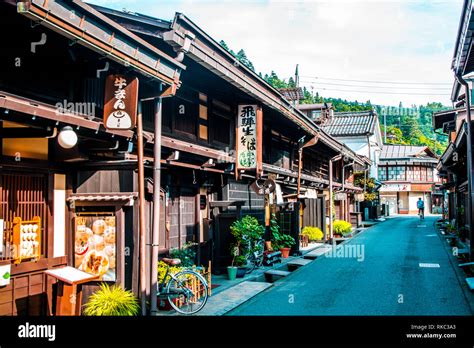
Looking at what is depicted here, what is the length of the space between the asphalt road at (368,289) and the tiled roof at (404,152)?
156 feet

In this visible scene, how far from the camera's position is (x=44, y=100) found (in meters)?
7.62

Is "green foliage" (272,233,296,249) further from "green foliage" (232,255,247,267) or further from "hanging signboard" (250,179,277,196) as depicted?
"green foliage" (232,255,247,267)

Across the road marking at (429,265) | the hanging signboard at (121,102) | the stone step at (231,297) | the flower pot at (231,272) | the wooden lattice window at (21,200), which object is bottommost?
the road marking at (429,265)

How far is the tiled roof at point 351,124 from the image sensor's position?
4747 cm

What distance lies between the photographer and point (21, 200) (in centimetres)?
789

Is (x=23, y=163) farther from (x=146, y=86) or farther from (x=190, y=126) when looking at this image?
(x=190, y=126)

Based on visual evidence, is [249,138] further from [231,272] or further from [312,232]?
[312,232]

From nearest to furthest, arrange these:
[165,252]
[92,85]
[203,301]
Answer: [92,85] < [203,301] < [165,252]

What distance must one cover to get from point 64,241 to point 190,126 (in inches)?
201

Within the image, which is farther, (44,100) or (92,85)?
(92,85)

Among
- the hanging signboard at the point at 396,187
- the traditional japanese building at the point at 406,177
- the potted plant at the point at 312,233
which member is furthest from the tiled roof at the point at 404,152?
the potted plant at the point at 312,233

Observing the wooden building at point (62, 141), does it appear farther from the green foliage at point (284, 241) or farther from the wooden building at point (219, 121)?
the green foliage at point (284, 241)

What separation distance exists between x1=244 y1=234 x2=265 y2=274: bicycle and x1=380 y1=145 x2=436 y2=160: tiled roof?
52.9 meters
